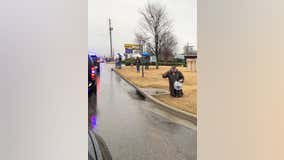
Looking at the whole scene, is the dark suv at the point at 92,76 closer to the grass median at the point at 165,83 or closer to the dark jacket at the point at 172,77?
the grass median at the point at 165,83

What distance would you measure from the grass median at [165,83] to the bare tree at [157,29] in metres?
0.09

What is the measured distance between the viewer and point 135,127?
7.13 ft

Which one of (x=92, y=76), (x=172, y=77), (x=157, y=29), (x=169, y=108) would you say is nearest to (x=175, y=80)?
(x=172, y=77)

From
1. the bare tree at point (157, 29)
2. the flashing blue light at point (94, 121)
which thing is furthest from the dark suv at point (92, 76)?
the bare tree at point (157, 29)

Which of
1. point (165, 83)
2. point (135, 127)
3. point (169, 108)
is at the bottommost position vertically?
point (135, 127)

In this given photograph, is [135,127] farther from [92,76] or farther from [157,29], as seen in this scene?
[157,29]

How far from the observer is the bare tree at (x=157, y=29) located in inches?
86.9

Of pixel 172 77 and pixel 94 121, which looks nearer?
pixel 94 121

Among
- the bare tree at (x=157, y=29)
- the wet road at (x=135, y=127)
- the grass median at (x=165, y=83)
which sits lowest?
the wet road at (x=135, y=127)

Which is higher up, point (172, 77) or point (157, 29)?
point (157, 29)

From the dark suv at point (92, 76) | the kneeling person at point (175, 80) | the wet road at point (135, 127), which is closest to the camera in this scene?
the dark suv at point (92, 76)

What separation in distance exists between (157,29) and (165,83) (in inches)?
19.1

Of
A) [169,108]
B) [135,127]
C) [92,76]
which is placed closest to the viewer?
[92,76]

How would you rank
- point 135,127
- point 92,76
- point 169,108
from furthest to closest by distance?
point 169,108, point 135,127, point 92,76
